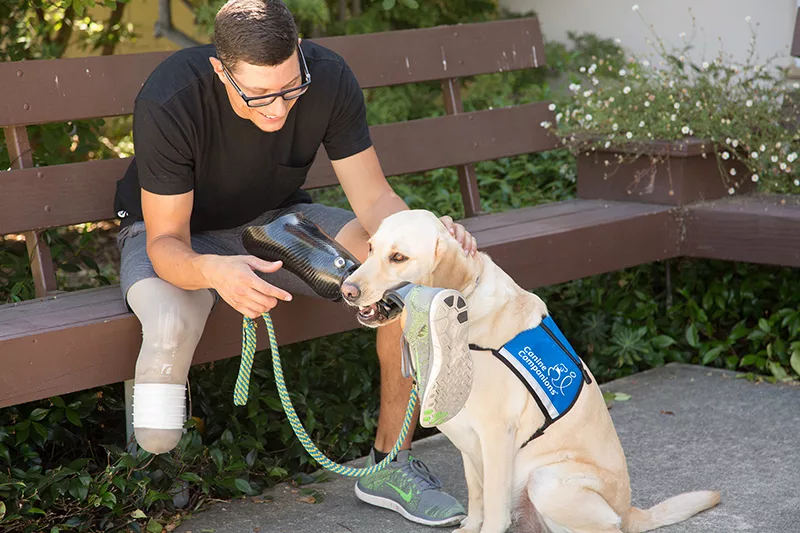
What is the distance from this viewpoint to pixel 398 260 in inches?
105

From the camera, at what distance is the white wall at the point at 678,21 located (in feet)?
19.8

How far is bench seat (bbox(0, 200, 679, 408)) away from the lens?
286 centimetres

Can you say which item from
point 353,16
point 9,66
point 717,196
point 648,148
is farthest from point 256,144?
point 353,16

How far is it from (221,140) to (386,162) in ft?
4.11

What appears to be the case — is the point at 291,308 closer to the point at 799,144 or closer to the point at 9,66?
the point at 9,66

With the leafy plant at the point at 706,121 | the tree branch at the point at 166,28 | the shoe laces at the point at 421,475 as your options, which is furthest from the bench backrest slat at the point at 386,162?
the tree branch at the point at 166,28

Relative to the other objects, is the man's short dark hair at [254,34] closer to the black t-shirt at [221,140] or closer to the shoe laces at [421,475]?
the black t-shirt at [221,140]

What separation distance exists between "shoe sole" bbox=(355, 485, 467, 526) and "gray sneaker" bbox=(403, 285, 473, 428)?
68cm

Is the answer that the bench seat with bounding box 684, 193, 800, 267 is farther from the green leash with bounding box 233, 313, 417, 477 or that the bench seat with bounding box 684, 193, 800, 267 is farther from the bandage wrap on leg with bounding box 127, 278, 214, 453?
the bandage wrap on leg with bounding box 127, 278, 214, 453

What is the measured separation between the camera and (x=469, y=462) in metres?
2.93

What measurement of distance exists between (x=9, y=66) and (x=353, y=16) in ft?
11.1

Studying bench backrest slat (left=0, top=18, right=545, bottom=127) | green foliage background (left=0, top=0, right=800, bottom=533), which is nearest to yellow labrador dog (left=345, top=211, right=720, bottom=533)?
green foliage background (left=0, top=0, right=800, bottom=533)

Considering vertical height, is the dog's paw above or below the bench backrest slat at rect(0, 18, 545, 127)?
below

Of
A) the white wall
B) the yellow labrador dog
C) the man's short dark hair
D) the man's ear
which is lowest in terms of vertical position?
the yellow labrador dog
